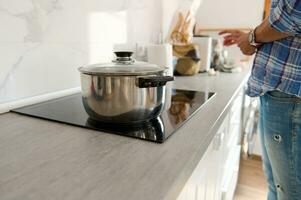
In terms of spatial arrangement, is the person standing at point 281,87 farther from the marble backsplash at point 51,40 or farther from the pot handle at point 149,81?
the marble backsplash at point 51,40

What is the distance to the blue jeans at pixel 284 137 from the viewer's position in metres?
0.78

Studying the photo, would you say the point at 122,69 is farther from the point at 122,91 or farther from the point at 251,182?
the point at 251,182

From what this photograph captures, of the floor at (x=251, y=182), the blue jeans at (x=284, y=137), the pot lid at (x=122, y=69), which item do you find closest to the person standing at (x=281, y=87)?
the blue jeans at (x=284, y=137)

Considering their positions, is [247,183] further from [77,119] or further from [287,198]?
[77,119]

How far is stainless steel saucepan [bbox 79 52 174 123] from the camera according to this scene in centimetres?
61

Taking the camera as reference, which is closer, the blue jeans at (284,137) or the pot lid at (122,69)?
the pot lid at (122,69)

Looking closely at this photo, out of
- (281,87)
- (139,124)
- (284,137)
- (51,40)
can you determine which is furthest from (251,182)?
(51,40)

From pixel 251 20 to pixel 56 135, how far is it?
2037mm

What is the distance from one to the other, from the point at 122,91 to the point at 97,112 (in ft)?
0.29

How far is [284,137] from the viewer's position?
0.81m

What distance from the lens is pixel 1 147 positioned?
0.54 meters

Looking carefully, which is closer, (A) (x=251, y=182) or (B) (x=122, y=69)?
(B) (x=122, y=69)

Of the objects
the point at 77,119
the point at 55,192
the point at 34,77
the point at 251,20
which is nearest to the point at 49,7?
the point at 34,77

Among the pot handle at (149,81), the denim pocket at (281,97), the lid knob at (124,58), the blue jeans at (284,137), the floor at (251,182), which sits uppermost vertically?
the lid knob at (124,58)
